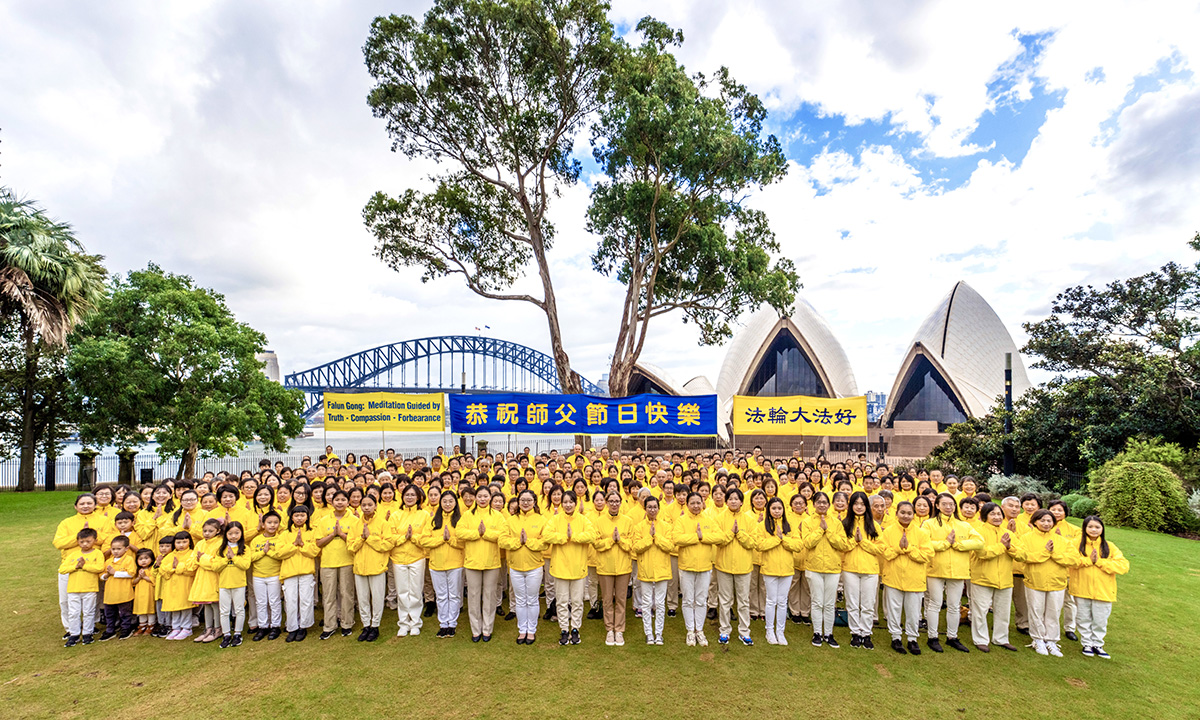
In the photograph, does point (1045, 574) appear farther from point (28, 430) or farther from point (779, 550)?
point (28, 430)

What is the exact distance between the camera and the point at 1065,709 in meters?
3.92

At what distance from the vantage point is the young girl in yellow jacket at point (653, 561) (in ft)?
16.0

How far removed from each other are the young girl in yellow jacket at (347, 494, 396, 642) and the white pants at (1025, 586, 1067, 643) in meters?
5.55

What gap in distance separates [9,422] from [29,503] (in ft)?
13.8

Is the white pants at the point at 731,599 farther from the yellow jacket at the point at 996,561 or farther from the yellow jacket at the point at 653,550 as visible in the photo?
the yellow jacket at the point at 996,561

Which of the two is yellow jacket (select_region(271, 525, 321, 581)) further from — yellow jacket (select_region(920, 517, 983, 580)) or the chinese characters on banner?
the chinese characters on banner

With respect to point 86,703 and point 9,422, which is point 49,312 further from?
point 86,703

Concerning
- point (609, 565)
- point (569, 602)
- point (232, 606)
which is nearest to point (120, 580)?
point (232, 606)

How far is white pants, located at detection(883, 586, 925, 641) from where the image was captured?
4.86m

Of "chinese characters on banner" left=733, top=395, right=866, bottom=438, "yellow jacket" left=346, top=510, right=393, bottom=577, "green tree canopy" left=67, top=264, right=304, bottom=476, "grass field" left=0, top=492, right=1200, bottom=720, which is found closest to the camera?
"grass field" left=0, top=492, right=1200, bottom=720

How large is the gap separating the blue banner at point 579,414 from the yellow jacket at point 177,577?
7442mm

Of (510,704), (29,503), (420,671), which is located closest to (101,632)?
(420,671)

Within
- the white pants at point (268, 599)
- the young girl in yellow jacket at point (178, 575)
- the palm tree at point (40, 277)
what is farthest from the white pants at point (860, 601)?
Result: the palm tree at point (40, 277)

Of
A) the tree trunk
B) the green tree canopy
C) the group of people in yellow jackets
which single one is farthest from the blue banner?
the tree trunk
